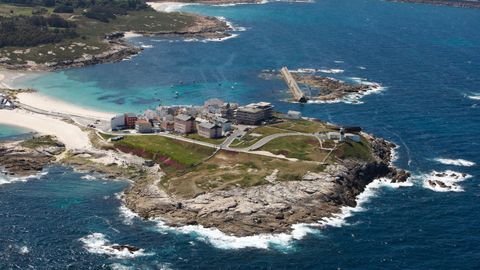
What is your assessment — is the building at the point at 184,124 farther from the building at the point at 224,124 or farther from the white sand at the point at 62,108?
the white sand at the point at 62,108

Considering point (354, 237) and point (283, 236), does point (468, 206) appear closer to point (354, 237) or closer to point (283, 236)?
point (354, 237)

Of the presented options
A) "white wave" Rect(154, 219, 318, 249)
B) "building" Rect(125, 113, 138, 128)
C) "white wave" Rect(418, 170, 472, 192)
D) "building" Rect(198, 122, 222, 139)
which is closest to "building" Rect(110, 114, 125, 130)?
"building" Rect(125, 113, 138, 128)

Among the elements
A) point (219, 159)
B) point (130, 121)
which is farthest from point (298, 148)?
point (130, 121)

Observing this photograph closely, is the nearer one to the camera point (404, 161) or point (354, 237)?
point (354, 237)

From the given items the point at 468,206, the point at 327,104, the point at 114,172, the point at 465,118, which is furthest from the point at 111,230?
the point at 465,118

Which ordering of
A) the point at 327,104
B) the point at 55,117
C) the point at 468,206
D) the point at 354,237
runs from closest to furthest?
the point at 354,237
the point at 468,206
the point at 55,117
the point at 327,104

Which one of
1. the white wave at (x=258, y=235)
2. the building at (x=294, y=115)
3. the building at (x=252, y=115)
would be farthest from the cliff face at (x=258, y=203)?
the building at (x=294, y=115)

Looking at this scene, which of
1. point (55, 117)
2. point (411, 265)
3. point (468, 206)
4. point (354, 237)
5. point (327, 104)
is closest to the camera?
point (411, 265)
